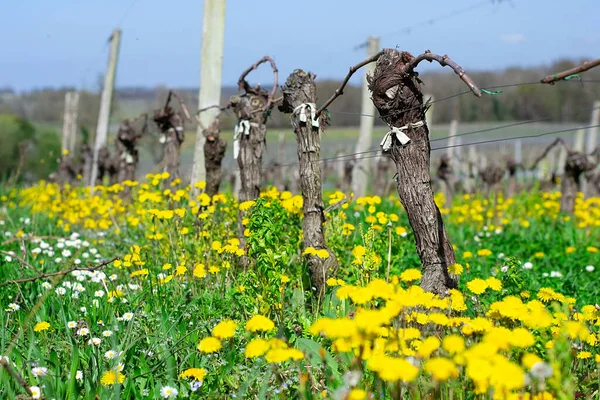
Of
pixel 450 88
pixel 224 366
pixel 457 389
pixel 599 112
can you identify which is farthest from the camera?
pixel 450 88

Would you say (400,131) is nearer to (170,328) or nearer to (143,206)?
(170,328)

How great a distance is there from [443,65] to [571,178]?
7421 millimetres

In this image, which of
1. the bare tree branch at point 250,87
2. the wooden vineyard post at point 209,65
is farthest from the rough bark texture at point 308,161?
the wooden vineyard post at point 209,65

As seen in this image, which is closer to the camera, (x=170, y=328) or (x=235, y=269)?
(x=170, y=328)

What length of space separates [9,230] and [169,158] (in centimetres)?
237

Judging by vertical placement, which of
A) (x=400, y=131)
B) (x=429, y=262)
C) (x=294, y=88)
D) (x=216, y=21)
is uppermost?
(x=216, y=21)

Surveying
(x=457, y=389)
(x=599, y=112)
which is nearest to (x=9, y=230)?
(x=457, y=389)

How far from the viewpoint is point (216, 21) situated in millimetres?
7734

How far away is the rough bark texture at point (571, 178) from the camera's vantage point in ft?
33.2

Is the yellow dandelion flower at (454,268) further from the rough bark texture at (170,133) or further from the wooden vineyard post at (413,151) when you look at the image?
the rough bark texture at (170,133)

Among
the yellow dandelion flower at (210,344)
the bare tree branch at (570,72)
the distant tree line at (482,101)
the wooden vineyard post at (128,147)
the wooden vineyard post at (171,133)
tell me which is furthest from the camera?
the distant tree line at (482,101)

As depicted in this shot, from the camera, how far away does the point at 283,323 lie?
3777 millimetres

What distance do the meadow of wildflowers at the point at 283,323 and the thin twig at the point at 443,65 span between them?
94cm

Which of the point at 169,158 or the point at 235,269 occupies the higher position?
the point at 169,158
